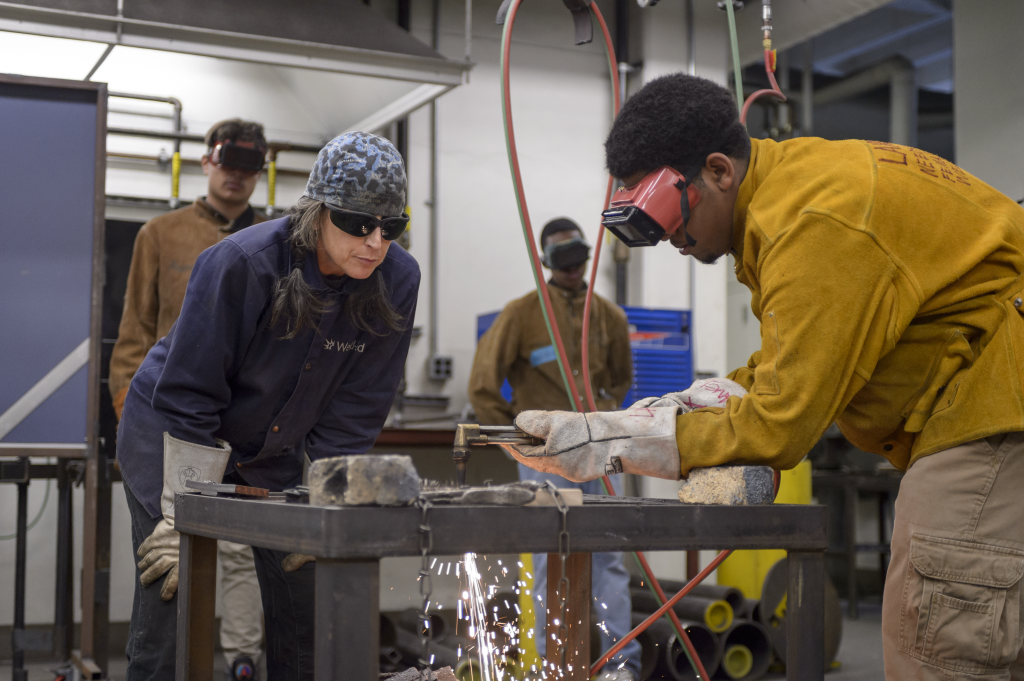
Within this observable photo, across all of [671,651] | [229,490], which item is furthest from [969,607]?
[671,651]

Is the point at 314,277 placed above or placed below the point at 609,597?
above

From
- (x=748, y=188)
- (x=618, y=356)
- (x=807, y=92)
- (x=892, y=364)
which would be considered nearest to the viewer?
(x=892, y=364)

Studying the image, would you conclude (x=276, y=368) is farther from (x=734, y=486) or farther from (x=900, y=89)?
(x=900, y=89)

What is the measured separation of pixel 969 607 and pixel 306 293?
4.12 feet

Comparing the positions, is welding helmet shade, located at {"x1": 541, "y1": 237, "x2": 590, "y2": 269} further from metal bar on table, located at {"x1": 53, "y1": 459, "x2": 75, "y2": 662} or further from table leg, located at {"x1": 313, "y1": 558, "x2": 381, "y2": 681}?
table leg, located at {"x1": 313, "y1": 558, "x2": 381, "y2": 681}

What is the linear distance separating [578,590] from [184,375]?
0.86 m

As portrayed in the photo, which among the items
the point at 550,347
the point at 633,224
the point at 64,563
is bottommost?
the point at 64,563

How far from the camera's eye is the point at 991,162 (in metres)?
4.86

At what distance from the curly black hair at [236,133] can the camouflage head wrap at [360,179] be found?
5.28ft

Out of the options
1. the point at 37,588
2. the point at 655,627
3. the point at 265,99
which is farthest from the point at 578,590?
the point at 265,99

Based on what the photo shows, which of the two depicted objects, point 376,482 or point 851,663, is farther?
point 851,663

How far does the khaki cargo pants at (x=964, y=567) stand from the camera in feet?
4.53

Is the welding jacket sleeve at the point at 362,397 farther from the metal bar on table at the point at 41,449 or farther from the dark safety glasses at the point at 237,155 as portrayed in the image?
the dark safety glasses at the point at 237,155

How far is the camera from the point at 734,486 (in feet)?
4.50
